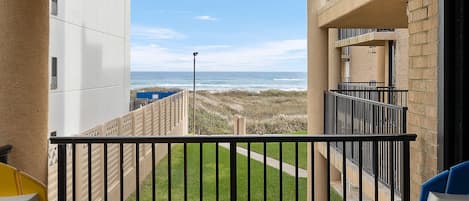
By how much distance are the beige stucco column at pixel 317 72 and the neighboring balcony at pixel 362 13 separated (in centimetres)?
18

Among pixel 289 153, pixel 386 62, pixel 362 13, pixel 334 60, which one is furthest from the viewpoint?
pixel 289 153

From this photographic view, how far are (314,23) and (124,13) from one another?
6.13 meters

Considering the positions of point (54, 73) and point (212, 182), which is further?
point (212, 182)

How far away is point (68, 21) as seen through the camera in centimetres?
743

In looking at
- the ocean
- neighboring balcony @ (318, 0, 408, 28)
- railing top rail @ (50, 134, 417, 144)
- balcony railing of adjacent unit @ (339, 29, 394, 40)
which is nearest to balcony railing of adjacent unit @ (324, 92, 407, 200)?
neighboring balcony @ (318, 0, 408, 28)

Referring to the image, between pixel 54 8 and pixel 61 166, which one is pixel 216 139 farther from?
pixel 54 8

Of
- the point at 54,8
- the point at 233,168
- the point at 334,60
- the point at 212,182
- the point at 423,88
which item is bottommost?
the point at 212,182

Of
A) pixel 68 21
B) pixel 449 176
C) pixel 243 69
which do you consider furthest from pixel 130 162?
pixel 243 69

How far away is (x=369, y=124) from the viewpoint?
562 centimetres

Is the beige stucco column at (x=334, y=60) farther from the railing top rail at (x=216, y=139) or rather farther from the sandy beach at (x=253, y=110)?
the sandy beach at (x=253, y=110)

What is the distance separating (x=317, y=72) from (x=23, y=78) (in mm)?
5053

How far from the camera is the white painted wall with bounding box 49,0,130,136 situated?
23.6ft

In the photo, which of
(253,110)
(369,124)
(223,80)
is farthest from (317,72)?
(223,80)

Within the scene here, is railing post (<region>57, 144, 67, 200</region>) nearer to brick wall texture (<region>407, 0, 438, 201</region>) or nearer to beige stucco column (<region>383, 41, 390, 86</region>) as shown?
brick wall texture (<region>407, 0, 438, 201</region>)
